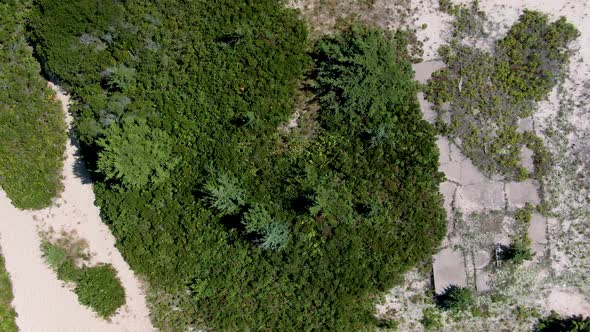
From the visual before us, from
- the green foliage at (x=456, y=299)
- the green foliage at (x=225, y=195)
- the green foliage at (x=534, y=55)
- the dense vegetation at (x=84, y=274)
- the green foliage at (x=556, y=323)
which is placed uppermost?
the green foliage at (x=534, y=55)

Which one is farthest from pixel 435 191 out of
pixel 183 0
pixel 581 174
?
pixel 183 0

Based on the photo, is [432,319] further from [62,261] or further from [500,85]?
[62,261]

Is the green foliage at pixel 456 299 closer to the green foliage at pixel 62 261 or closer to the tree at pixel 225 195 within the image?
the tree at pixel 225 195

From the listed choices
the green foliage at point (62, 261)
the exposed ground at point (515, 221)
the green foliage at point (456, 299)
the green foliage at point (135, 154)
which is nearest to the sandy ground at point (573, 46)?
the exposed ground at point (515, 221)

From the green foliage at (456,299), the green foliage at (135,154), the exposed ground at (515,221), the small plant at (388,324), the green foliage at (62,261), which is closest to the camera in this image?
the green foliage at (135,154)

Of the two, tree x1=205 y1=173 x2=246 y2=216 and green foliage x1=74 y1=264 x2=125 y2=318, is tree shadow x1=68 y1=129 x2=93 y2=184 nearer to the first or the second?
green foliage x1=74 y1=264 x2=125 y2=318

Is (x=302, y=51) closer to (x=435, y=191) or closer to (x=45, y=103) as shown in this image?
(x=435, y=191)

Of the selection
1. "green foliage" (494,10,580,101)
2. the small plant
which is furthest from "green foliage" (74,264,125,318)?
"green foliage" (494,10,580,101)
